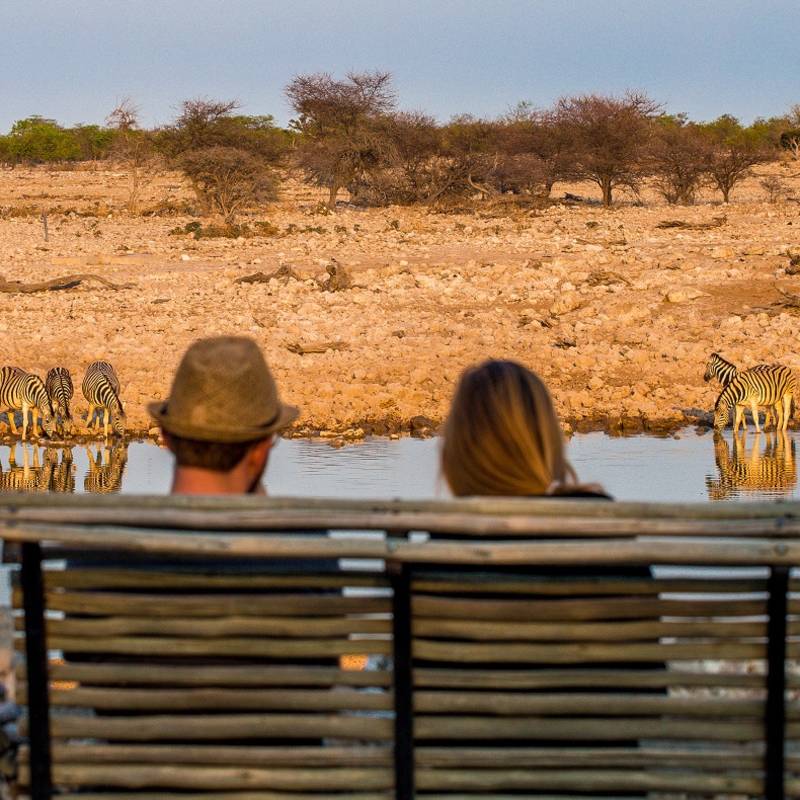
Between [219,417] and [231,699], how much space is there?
0.53 m

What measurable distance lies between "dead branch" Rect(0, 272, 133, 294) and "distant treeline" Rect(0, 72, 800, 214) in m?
11.9

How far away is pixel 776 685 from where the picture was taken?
8.04 ft

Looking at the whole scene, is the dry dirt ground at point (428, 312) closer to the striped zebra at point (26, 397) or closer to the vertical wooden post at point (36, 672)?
the striped zebra at point (26, 397)

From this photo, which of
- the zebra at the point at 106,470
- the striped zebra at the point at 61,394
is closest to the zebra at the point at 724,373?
the zebra at the point at 106,470

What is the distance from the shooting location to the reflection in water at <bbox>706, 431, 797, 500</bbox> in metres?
8.73

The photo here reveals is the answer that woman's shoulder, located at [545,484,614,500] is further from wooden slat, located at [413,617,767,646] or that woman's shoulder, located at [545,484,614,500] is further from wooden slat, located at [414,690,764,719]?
wooden slat, located at [414,690,764,719]

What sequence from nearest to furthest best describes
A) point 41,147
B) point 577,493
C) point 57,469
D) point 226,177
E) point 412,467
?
point 577,493, point 412,467, point 57,469, point 226,177, point 41,147

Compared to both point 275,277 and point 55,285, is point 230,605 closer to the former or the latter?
point 275,277

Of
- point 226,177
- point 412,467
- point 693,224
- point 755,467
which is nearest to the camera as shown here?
point 412,467

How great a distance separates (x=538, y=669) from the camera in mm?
2436

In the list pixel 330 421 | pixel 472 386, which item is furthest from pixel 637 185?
pixel 472 386

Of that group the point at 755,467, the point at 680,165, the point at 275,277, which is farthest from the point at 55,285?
the point at 680,165

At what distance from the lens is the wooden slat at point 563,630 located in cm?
240

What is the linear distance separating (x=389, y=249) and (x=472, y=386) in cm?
1754
